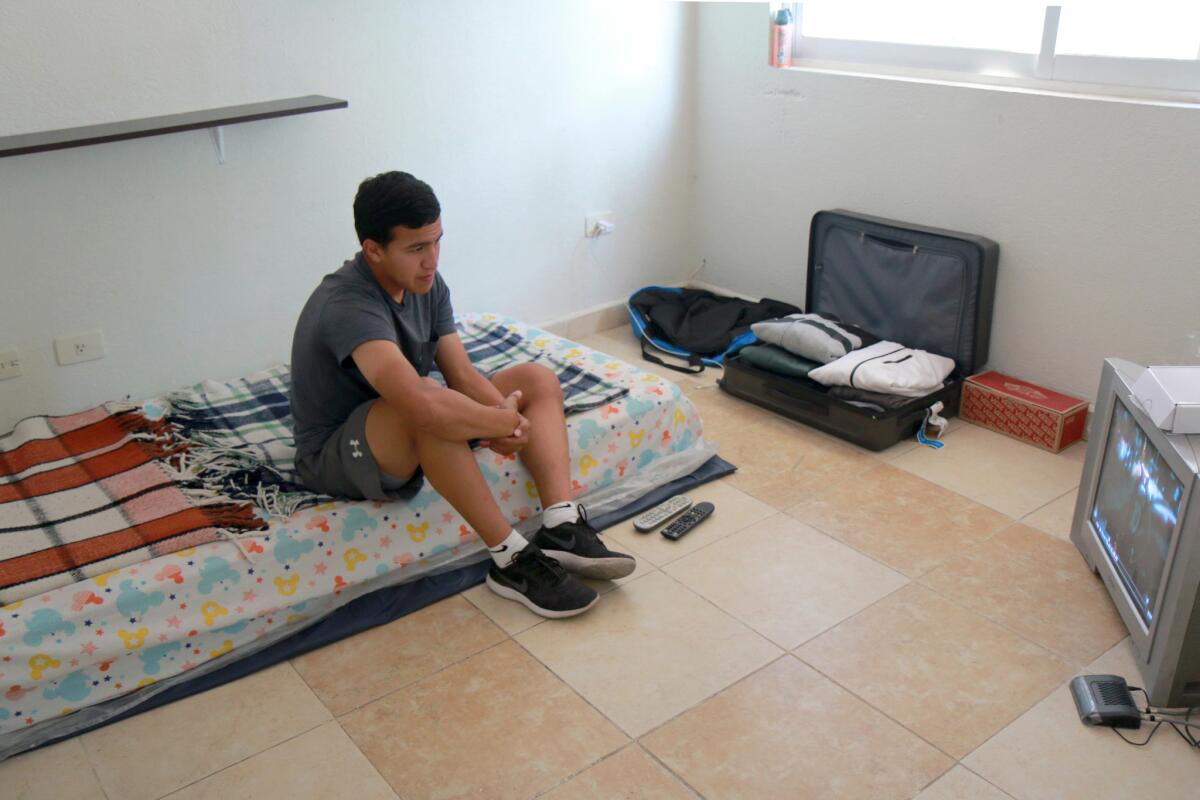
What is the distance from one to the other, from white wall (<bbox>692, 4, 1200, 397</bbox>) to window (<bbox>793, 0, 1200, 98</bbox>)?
0.36ft

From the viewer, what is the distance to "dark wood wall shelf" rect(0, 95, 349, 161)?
8.53 ft

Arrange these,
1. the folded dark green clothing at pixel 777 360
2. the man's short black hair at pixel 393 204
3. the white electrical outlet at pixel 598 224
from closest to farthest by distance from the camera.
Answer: the man's short black hair at pixel 393 204 < the folded dark green clothing at pixel 777 360 < the white electrical outlet at pixel 598 224

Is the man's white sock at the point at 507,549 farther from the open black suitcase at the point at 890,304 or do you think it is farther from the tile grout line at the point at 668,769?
the open black suitcase at the point at 890,304

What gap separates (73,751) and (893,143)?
2.88 meters

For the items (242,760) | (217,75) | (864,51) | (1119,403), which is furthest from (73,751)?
(864,51)

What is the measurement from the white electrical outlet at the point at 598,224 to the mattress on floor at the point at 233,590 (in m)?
1.26

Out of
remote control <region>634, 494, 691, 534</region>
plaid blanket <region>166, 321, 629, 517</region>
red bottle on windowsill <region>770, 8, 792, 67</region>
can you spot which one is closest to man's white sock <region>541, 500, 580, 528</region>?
remote control <region>634, 494, 691, 534</region>

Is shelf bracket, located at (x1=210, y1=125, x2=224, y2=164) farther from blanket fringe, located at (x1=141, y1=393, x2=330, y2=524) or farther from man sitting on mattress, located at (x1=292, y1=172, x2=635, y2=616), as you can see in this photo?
man sitting on mattress, located at (x1=292, y1=172, x2=635, y2=616)

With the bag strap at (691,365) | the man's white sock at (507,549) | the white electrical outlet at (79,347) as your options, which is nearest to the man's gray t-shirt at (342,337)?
the man's white sock at (507,549)

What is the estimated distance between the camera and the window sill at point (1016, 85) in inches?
112

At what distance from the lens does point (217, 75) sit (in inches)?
117

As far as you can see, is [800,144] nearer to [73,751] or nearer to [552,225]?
[552,225]

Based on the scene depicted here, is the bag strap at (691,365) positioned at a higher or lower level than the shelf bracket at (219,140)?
lower

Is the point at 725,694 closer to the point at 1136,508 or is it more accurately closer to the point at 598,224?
the point at 1136,508
